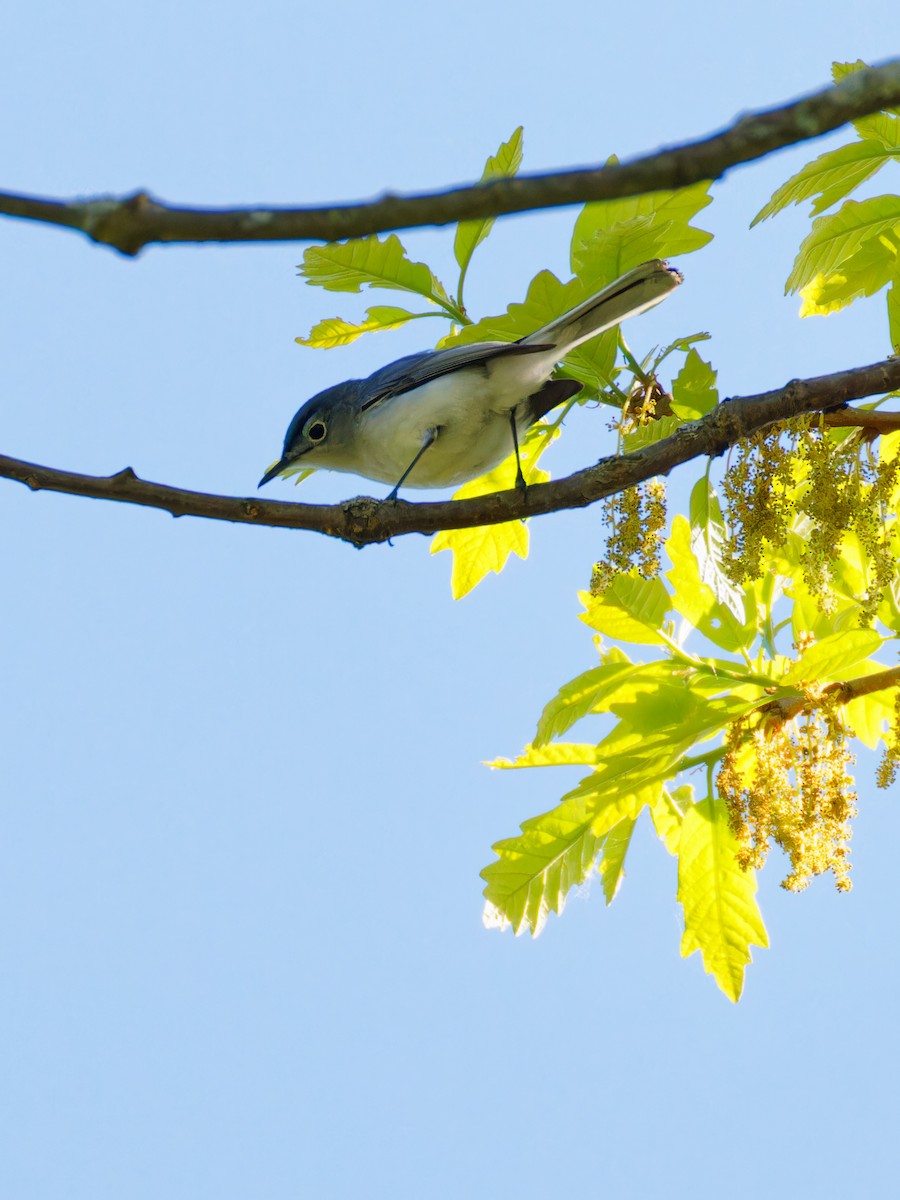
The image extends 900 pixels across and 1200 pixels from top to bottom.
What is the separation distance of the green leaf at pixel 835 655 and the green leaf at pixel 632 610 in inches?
14.7

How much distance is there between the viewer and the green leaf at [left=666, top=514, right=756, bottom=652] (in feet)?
10.7

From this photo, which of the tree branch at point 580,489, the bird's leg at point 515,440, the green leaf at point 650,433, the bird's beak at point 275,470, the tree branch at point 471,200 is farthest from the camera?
the bird's beak at point 275,470

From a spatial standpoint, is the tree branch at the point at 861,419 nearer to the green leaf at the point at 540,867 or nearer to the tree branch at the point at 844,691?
the tree branch at the point at 844,691

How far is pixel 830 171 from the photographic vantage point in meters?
3.27

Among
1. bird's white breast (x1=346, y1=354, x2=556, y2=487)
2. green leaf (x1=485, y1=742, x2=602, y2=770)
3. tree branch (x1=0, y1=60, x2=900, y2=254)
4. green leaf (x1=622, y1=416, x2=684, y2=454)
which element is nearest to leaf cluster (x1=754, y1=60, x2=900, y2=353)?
green leaf (x1=622, y1=416, x2=684, y2=454)

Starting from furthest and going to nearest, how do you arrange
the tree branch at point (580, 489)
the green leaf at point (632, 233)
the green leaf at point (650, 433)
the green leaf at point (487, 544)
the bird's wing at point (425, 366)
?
the bird's wing at point (425, 366)
the green leaf at point (487, 544)
the green leaf at point (650, 433)
the green leaf at point (632, 233)
the tree branch at point (580, 489)

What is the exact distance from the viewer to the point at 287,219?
1.28 meters

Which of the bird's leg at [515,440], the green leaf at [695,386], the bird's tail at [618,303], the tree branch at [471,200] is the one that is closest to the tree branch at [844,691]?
the green leaf at [695,386]

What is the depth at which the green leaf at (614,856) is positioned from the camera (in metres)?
3.29

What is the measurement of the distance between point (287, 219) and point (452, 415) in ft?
9.63

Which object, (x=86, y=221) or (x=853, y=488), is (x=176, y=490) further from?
(x=853, y=488)

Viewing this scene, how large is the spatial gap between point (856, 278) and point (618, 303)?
0.69m

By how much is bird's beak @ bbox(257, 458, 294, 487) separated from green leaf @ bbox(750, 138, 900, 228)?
7.14 ft

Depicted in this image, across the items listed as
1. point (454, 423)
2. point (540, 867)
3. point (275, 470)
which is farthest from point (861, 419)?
point (275, 470)
